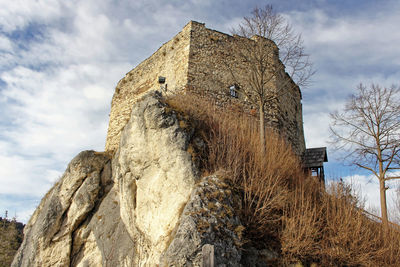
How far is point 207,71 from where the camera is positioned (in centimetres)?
1309

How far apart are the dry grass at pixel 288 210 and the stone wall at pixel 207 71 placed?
3323 millimetres

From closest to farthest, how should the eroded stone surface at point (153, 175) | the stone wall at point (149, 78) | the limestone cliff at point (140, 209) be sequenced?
1. the limestone cliff at point (140, 209)
2. the eroded stone surface at point (153, 175)
3. the stone wall at point (149, 78)

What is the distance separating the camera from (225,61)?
13.7m

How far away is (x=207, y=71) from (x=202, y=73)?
0.27 meters

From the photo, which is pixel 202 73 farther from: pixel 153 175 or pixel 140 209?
pixel 140 209

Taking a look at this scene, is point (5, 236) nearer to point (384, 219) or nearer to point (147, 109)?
point (147, 109)

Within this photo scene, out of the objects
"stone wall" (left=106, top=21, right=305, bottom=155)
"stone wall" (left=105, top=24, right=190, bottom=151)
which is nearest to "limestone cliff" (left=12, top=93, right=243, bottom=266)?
"stone wall" (left=105, top=24, right=190, bottom=151)

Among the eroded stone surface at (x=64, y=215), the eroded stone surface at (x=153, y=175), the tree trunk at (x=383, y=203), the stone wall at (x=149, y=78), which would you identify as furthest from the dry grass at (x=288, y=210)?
the eroded stone surface at (x=64, y=215)

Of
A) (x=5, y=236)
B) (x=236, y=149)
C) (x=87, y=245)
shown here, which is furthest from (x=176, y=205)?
(x=5, y=236)

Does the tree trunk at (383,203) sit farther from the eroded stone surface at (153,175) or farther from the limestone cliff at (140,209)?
the eroded stone surface at (153,175)

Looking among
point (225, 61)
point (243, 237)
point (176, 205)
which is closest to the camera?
point (243, 237)

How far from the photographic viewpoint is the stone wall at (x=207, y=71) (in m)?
12.9

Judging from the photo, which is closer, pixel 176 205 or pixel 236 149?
pixel 176 205

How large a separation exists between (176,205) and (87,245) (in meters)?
4.95
